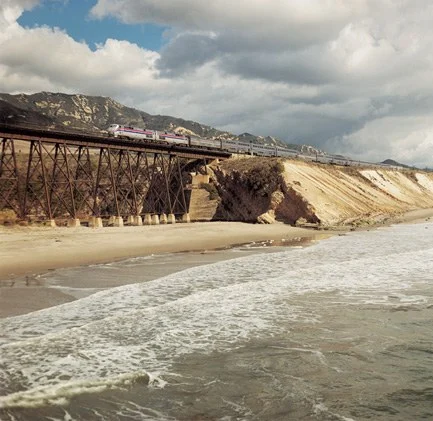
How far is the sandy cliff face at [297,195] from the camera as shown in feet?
113

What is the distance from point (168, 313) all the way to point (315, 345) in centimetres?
314

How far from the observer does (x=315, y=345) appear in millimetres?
6574

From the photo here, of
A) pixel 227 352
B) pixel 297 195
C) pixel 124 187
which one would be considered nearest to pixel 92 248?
pixel 227 352

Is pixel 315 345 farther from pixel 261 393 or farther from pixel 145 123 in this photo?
pixel 145 123

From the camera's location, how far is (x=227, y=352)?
6.39m

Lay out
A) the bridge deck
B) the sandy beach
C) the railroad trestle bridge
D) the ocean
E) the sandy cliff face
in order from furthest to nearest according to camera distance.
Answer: the railroad trestle bridge < the sandy cliff face < the bridge deck < the sandy beach < the ocean

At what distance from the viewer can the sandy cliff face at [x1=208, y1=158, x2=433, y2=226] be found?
3450 cm

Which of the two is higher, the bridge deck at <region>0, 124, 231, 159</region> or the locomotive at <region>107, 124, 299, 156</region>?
the locomotive at <region>107, 124, 299, 156</region>

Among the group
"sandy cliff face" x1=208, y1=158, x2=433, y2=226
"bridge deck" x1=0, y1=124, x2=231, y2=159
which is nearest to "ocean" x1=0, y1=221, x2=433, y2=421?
"bridge deck" x1=0, y1=124, x2=231, y2=159

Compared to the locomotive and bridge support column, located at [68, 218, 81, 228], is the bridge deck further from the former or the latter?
bridge support column, located at [68, 218, 81, 228]

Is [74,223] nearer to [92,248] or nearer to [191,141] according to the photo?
[92,248]

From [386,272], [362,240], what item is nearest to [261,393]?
[386,272]

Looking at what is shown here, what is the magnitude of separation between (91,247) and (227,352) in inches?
582

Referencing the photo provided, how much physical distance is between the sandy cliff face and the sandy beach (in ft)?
8.32
